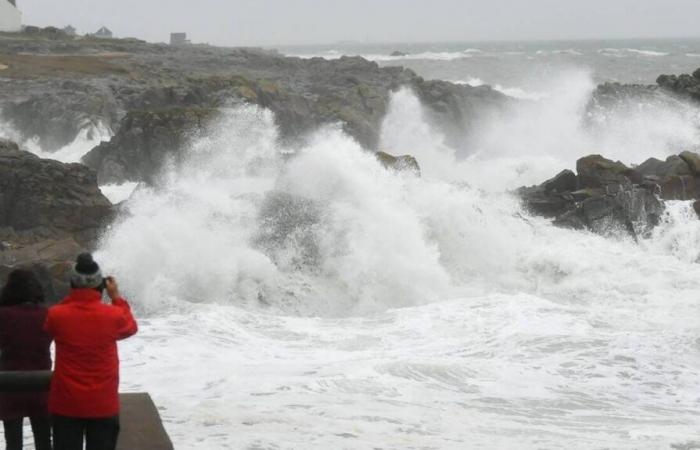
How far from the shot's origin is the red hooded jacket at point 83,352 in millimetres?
4445

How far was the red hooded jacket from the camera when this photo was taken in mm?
4445

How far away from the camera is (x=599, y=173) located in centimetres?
1847

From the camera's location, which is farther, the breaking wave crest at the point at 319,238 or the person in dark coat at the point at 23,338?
the breaking wave crest at the point at 319,238

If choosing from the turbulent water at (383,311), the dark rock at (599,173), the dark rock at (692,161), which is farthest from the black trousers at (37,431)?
the dark rock at (692,161)

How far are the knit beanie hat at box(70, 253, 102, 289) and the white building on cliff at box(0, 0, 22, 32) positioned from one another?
191 ft

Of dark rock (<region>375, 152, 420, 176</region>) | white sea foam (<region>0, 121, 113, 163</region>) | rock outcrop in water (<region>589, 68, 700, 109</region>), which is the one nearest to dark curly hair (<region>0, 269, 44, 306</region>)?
dark rock (<region>375, 152, 420, 176</region>)

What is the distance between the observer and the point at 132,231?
13859 millimetres

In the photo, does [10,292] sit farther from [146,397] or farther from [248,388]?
[248,388]

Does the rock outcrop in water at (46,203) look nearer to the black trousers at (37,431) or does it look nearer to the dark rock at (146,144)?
the dark rock at (146,144)

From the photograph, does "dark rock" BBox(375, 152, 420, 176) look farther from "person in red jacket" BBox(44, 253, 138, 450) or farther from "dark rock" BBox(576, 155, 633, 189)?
"person in red jacket" BBox(44, 253, 138, 450)

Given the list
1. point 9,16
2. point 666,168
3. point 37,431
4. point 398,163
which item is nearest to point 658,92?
point 666,168

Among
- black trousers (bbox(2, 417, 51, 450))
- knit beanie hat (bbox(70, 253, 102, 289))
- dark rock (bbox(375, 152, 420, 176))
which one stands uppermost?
knit beanie hat (bbox(70, 253, 102, 289))

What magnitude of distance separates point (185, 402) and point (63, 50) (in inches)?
1670

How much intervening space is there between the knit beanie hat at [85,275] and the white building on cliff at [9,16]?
58.3 metres
